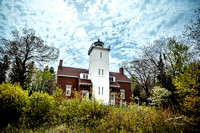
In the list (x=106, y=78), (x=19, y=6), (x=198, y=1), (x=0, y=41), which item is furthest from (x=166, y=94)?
(x=0, y=41)

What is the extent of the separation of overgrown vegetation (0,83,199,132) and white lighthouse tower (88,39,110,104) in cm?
1414

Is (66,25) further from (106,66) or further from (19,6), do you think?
(106,66)

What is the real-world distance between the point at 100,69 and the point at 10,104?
662 inches

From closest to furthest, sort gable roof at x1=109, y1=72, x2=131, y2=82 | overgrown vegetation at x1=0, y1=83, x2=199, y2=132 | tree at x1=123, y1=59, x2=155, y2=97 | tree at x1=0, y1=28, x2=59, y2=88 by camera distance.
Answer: overgrown vegetation at x1=0, y1=83, x2=199, y2=132, tree at x1=0, y1=28, x2=59, y2=88, tree at x1=123, y1=59, x2=155, y2=97, gable roof at x1=109, y1=72, x2=131, y2=82

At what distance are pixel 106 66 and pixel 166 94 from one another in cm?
1196

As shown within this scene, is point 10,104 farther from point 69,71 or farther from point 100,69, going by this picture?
point 69,71

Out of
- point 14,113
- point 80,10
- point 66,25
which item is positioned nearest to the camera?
point 14,113

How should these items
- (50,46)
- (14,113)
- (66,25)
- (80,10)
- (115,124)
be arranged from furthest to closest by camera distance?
(50,46)
(66,25)
(80,10)
(14,113)
(115,124)

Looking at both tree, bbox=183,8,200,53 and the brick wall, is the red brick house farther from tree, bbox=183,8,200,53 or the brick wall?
tree, bbox=183,8,200,53

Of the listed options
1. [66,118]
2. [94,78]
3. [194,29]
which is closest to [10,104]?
[66,118]

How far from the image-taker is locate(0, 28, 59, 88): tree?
55.6 feet

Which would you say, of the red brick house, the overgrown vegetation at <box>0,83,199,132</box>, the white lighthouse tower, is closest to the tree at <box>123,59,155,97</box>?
the red brick house

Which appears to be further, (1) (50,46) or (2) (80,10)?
(1) (50,46)

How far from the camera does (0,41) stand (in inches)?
645
